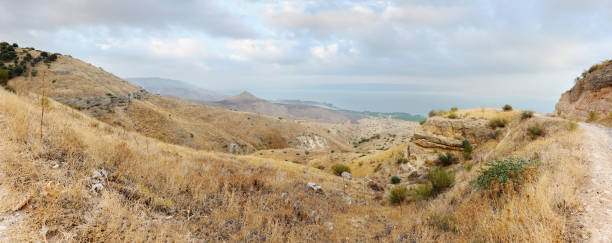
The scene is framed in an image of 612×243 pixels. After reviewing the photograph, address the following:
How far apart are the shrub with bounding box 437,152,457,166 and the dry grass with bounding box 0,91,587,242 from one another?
9.51 meters

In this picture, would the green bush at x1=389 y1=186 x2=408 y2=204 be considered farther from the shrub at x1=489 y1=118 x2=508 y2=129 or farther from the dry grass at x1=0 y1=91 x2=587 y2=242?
the shrub at x1=489 y1=118 x2=508 y2=129

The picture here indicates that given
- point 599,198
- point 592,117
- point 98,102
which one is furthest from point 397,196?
point 98,102

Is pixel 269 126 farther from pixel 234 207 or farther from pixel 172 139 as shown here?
pixel 234 207

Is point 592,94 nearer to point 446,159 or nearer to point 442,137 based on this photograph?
point 442,137

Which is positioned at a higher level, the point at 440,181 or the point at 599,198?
the point at 599,198

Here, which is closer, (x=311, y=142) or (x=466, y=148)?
(x=466, y=148)

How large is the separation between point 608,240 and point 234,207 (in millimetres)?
6229

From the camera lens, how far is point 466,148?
1555 cm

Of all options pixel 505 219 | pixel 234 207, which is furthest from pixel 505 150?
pixel 234 207

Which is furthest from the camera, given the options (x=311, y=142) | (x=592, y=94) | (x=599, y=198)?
(x=311, y=142)

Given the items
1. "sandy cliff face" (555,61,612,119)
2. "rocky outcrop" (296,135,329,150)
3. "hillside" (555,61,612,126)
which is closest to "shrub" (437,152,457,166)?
"hillside" (555,61,612,126)

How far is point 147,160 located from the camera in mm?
6043

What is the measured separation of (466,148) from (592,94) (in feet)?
37.5

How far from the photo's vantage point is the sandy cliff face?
15.3m
